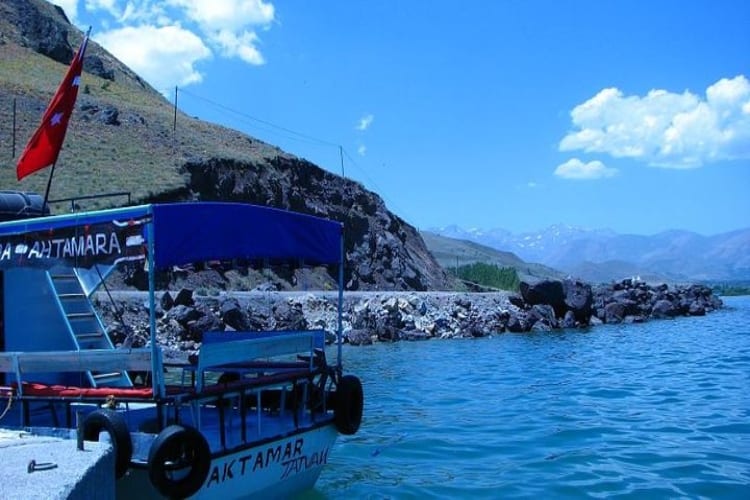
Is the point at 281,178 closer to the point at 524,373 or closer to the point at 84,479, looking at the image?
the point at 524,373

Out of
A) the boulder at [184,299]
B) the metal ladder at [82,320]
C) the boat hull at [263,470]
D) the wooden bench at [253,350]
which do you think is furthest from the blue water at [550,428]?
the boulder at [184,299]

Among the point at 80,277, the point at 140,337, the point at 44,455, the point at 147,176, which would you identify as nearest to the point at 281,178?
the point at 147,176

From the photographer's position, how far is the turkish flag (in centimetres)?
1123

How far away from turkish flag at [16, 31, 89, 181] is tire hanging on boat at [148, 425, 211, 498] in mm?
5144

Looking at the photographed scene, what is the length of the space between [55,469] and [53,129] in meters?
6.14

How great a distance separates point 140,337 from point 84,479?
24477 millimetres

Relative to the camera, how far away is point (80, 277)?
38.4 ft

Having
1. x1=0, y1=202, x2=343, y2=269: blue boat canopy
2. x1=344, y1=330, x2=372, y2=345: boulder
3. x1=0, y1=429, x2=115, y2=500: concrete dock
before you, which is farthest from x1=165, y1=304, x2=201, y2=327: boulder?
x1=0, y1=429, x2=115, y2=500: concrete dock

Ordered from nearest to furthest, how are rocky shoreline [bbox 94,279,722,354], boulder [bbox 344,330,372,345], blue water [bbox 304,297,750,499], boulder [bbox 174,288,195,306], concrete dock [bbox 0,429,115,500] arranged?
concrete dock [bbox 0,429,115,500]
blue water [bbox 304,297,750,499]
rocky shoreline [bbox 94,279,722,354]
boulder [bbox 174,288,195,306]
boulder [bbox 344,330,372,345]

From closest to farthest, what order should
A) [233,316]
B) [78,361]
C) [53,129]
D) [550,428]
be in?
[78,361]
[53,129]
[550,428]
[233,316]

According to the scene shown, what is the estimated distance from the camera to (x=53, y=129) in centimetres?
1126

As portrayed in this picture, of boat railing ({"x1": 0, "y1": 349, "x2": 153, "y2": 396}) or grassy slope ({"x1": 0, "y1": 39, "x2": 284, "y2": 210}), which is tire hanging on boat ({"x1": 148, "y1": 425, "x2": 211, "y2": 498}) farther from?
grassy slope ({"x1": 0, "y1": 39, "x2": 284, "y2": 210})

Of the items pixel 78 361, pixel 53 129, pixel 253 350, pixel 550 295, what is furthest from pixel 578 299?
pixel 78 361

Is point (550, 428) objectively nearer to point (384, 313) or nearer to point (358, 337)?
point (358, 337)
